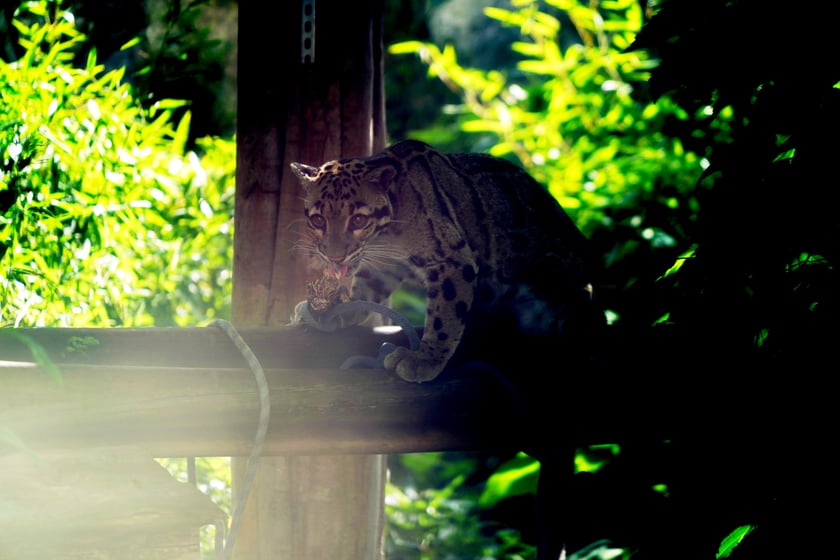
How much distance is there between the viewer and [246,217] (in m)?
2.87

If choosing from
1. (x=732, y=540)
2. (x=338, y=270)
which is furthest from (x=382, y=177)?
(x=732, y=540)

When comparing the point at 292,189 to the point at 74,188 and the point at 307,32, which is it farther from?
the point at 74,188

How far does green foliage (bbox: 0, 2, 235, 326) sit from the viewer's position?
2945 mm

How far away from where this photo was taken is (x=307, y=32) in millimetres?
2783

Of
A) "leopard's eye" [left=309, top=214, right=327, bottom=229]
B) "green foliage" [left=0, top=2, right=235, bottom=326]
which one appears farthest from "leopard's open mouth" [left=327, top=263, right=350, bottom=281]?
"green foliage" [left=0, top=2, right=235, bottom=326]

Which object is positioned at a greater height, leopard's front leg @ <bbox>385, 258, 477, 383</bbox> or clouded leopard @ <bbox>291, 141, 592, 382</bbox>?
clouded leopard @ <bbox>291, 141, 592, 382</bbox>

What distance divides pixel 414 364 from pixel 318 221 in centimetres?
47

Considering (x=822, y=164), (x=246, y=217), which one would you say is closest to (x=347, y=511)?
(x=246, y=217)

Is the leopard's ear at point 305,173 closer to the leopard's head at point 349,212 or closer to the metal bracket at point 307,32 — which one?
the leopard's head at point 349,212

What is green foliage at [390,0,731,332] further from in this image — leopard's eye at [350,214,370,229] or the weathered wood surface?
the weathered wood surface

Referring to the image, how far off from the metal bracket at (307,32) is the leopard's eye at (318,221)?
55 cm

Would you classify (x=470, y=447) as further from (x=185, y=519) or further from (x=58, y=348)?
(x=58, y=348)

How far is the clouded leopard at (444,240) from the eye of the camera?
2.44m

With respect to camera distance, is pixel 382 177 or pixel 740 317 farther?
pixel 382 177
